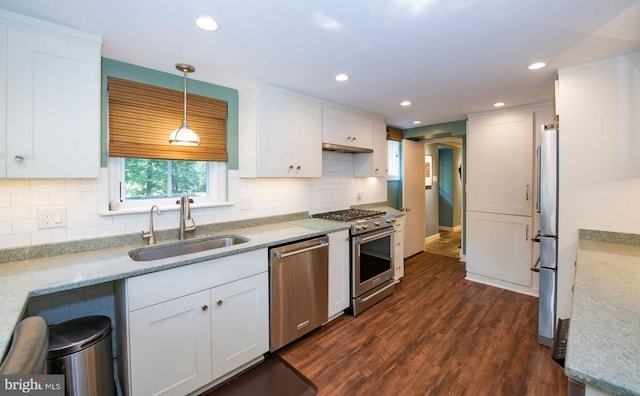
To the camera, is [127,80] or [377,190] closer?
[127,80]

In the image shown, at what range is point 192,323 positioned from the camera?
6.01 ft

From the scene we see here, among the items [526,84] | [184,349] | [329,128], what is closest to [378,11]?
[329,128]

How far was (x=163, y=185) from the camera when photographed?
246 cm

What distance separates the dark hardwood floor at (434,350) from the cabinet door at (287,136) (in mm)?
1558

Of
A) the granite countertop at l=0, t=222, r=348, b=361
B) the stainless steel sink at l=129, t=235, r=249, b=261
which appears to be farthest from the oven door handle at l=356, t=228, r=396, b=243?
the stainless steel sink at l=129, t=235, r=249, b=261

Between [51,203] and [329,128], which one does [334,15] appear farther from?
[51,203]

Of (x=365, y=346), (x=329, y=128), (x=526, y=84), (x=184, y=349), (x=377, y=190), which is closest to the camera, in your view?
(x=184, y=349)

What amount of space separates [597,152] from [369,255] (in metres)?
2.08

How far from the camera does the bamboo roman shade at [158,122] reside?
2.13 meters

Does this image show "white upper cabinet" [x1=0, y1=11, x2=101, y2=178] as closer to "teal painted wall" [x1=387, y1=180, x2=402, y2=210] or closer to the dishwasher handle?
the dishwasher handle

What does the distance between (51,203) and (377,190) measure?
3673mm

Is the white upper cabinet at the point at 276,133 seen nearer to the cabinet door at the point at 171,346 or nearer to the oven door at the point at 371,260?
the oven door at the point at 371,260

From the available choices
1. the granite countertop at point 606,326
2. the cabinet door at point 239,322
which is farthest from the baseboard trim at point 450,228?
the cabinet door at point 239,322

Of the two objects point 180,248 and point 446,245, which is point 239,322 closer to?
point 180,248
